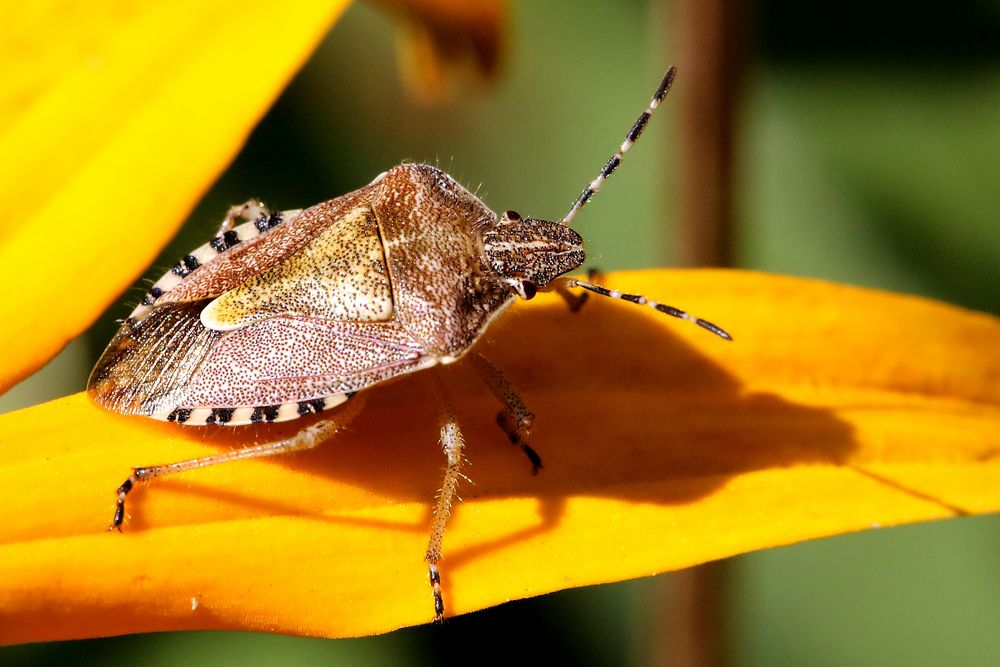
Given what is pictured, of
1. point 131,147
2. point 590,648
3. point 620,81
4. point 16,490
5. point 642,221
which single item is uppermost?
point 620,81

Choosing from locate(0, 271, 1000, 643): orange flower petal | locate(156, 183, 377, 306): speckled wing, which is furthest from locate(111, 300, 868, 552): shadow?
locate(156, 183, 377, 306): speckled wing

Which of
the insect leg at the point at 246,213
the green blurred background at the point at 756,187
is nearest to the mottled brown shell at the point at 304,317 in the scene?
the insect leg at the point at 246,213

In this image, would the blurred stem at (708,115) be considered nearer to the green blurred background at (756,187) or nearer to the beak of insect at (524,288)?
the green blurred background at (756,187)

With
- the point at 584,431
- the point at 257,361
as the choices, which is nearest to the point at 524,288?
the point at 584,431

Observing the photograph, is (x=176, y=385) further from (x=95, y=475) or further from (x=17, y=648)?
(x=17, y=648)

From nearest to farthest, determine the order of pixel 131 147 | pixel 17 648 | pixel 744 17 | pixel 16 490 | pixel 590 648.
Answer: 1. pixel 16 490
2. pixel 131 147
3. pixel 744 17
4. pixel 17 648
5. pixel 590 648

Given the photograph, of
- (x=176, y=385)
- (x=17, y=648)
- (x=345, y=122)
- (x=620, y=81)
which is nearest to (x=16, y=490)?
(x=176, y=385)
